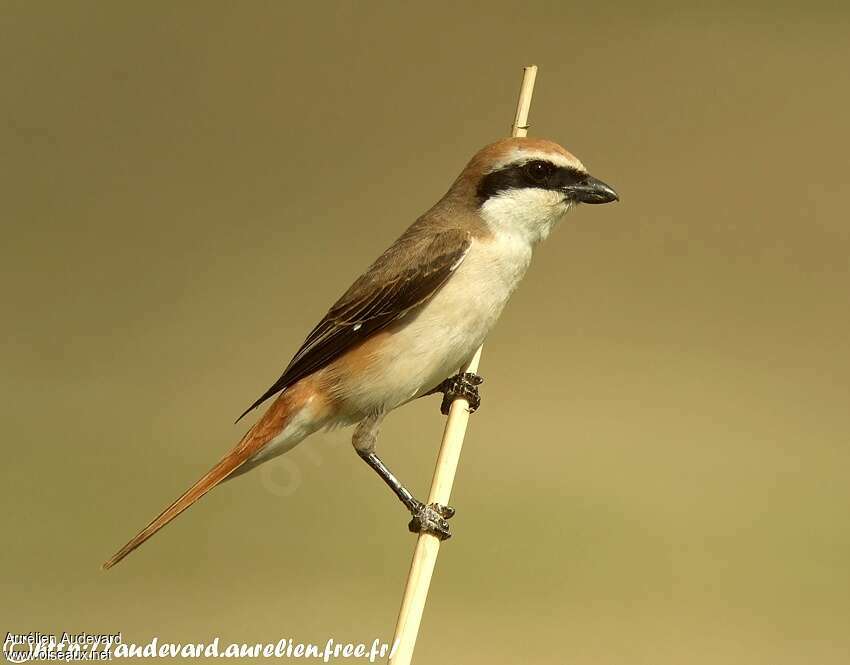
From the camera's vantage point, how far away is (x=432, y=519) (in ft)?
4.40

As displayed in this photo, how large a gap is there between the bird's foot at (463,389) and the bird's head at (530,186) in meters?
0.29

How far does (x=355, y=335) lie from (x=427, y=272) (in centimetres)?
14

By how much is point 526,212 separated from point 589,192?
3.8 inches

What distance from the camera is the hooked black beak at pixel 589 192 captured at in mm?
1452

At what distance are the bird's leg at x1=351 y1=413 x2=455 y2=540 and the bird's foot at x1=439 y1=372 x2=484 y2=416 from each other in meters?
0.17

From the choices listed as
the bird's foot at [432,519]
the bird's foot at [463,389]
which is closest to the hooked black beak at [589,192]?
the bird's foot at [463,389]

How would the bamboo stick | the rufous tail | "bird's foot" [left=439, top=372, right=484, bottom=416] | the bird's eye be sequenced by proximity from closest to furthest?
1. the bamboo stick
2. the rufous tail
3. the bird's eye
4. "bird's foot" [left=439, top=372, right=484, bottom=416]

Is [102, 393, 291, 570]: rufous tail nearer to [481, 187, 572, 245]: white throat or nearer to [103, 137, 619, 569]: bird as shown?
[103, 137, 619, 569]: bird

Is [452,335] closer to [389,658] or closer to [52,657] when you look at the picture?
[389,658]

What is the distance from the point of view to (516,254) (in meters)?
1.51

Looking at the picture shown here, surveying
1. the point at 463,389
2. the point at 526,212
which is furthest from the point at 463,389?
the point at 526,212

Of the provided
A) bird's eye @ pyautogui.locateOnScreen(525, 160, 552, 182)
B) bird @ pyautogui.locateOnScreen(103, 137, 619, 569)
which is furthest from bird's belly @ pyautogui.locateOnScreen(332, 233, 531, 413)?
bird's eye @ pyautogui.locateOnScreen(525, 160, 552, 182)

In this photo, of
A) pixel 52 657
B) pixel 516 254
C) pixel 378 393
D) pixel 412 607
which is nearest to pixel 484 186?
pixel 516 254

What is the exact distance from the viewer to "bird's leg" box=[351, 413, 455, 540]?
1.34 meters
